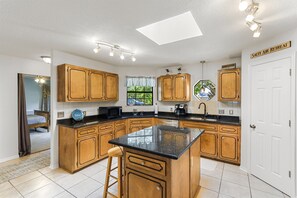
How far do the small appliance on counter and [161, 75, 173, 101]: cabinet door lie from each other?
2320 millimetres

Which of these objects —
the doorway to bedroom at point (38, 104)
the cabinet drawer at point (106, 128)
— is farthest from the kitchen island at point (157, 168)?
the doorway to bedroom at point (38, 104)

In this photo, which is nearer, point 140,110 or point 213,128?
point 213,128

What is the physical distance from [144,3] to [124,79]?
10.8ft

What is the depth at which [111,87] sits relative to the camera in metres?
4.07

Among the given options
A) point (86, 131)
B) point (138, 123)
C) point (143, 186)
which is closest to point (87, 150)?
point (86, 131)

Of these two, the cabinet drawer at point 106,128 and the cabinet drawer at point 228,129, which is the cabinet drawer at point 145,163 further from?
the cabinet drawer at point 228,129

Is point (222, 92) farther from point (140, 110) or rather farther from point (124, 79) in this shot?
point (124, 79)

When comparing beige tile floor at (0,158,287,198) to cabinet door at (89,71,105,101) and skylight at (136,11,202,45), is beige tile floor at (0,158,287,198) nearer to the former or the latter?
cabinet door at (89,71,105,101)

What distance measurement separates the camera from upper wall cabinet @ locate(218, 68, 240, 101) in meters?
3.26

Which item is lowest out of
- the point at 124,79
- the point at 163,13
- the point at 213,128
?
the point at 213,128

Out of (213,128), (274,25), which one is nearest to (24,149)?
(213,128)

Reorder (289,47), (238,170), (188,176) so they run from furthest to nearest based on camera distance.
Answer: (238,170)
(289,47)
(188,176)

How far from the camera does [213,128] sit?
3326 millimetres

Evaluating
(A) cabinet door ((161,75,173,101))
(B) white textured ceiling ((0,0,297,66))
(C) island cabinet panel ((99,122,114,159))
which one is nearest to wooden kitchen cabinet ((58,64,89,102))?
(B) white textured ceiling ((0,0,297,66))
